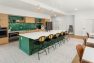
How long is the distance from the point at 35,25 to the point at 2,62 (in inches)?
243

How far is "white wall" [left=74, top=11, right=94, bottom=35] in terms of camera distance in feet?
28.1

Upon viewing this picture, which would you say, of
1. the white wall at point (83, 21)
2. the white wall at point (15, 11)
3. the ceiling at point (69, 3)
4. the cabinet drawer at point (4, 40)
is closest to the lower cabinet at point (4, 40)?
the cabinet drawer at point (4, 40)

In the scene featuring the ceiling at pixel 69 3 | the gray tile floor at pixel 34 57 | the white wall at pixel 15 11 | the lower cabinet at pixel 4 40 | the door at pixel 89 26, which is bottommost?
the gray tile floor at pixel 34 57

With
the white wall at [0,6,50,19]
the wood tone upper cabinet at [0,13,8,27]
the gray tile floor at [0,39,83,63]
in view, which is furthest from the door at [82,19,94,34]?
the wood tone upper cabinet at [0,13,8,27]

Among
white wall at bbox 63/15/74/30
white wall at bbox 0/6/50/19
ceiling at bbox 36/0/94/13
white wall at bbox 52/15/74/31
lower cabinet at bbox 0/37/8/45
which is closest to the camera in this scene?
ceiling at bbox 36/0/94/13

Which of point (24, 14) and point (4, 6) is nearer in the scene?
point (4, 6)

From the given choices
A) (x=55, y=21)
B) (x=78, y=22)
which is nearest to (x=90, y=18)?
(x=78, y=22)

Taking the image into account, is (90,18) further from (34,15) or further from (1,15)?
(1,15)

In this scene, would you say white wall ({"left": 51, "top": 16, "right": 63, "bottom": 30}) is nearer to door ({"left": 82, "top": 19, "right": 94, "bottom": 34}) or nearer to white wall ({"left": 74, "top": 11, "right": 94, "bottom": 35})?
white wall ({"left": 74, "top": 11, "right": 94, "bottom": 35})

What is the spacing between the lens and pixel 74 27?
9758 mm

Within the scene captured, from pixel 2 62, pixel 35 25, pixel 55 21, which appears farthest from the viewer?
pixel 55 21

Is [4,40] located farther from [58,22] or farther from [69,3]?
[58,22]

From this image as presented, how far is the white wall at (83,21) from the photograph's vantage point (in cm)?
857

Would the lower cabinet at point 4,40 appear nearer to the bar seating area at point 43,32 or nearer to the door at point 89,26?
the bar seating area at point 43,32
